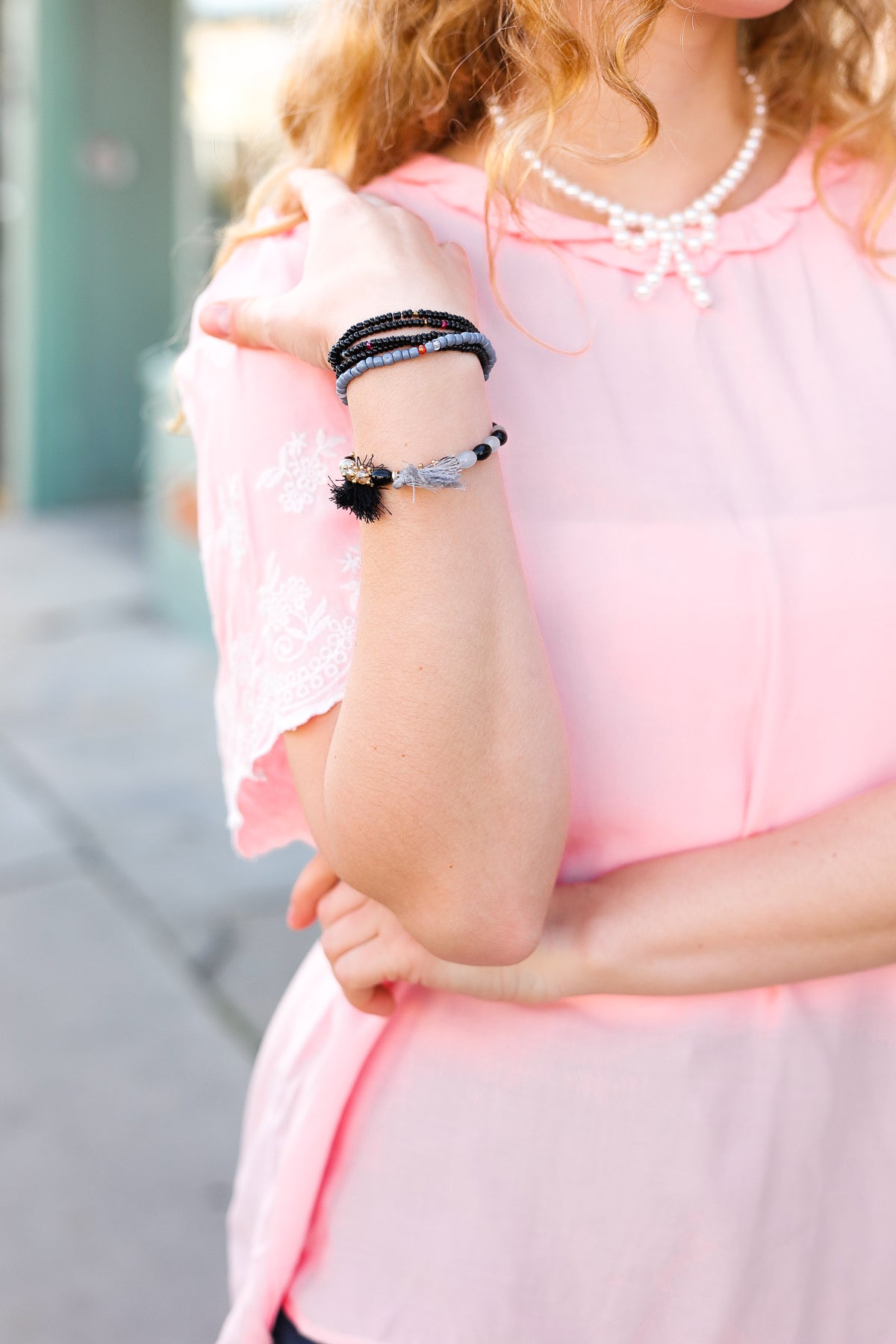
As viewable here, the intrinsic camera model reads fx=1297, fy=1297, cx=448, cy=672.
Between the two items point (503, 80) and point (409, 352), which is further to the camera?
point (503, 80)

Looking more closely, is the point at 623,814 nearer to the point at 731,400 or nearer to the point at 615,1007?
the point at 615,1007

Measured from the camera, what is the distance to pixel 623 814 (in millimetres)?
1065

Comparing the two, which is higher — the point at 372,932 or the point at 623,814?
the point at 623,814

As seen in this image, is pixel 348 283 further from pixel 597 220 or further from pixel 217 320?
pixel 597 220

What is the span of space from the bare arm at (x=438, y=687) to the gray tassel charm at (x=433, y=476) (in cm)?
1

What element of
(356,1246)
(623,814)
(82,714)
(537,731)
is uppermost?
(537,731)

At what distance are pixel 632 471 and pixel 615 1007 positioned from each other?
0.45 m

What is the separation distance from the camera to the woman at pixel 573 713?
0.95 m

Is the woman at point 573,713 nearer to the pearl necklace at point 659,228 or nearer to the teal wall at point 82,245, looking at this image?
the pearl necklace at point 659,228

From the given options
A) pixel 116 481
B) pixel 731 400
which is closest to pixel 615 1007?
pixel 731 400

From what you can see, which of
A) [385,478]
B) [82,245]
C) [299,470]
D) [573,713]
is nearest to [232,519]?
[299,470]

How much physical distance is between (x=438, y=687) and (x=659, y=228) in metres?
0.52

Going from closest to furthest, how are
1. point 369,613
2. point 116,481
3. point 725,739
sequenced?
point 369,613, point 725,739, point 116,481

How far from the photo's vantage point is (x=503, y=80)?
4.01 feet
